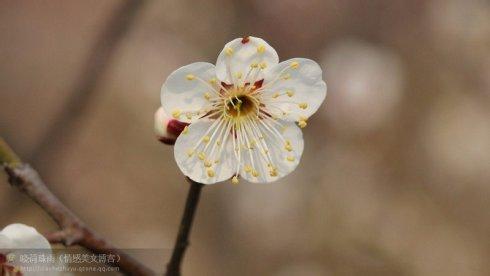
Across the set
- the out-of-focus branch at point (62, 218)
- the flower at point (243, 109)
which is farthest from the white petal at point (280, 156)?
the out-of-focus branch at point (62, 218)

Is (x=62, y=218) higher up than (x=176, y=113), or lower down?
lower down

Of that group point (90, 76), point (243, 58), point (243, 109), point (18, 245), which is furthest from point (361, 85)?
point (18, 245)

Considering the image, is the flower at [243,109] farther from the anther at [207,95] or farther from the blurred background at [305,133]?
the blurred background at [305,133]

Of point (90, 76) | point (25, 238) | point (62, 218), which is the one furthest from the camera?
point (90, 76)

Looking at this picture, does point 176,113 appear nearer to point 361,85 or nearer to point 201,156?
point 201,156

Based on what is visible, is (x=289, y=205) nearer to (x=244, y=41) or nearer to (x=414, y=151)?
(x=414, y=151)
